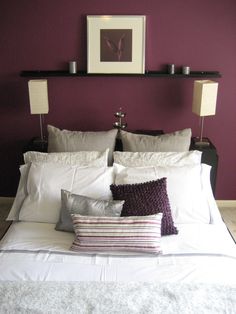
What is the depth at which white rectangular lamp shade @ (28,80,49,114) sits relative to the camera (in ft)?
9.68

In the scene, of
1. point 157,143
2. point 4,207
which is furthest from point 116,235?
point 4,207

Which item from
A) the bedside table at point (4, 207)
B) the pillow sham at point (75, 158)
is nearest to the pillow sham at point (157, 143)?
the pillow sham at point (75, 158)

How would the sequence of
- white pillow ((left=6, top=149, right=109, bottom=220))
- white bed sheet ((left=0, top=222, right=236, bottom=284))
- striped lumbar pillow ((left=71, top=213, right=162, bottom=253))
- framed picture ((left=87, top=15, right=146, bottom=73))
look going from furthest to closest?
framed picture ((left=87, top=15, right=146, bottom=73)) < white pillow ((left=6, top=149, right=109, bottom=220)) < striped lumbar pillow ((left=71, top=213, right=162, bottom=253)) < white bed sheet ((left=0, top=222, right=236, bottom=284))

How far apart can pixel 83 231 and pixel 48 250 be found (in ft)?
0.74

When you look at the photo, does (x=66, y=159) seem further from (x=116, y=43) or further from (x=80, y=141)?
(x=116, y=43)

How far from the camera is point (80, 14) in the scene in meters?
3.05

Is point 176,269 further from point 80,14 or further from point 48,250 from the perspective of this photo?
point 80,14

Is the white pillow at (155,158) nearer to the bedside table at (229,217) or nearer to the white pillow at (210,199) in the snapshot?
the white pillow at (210,199)

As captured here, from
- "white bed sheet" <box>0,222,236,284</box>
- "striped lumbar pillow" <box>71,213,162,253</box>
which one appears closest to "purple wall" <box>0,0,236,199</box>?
"white bed sheet" <box>0,222,236,284</box>

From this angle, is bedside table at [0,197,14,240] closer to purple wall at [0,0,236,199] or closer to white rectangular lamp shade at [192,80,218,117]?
purple wall at [0,0,236,199]

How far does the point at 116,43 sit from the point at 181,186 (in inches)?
56.2

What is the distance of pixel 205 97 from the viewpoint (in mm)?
2910

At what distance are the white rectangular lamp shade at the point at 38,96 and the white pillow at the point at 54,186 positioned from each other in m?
0.72

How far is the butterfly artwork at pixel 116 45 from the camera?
3.07 meters
